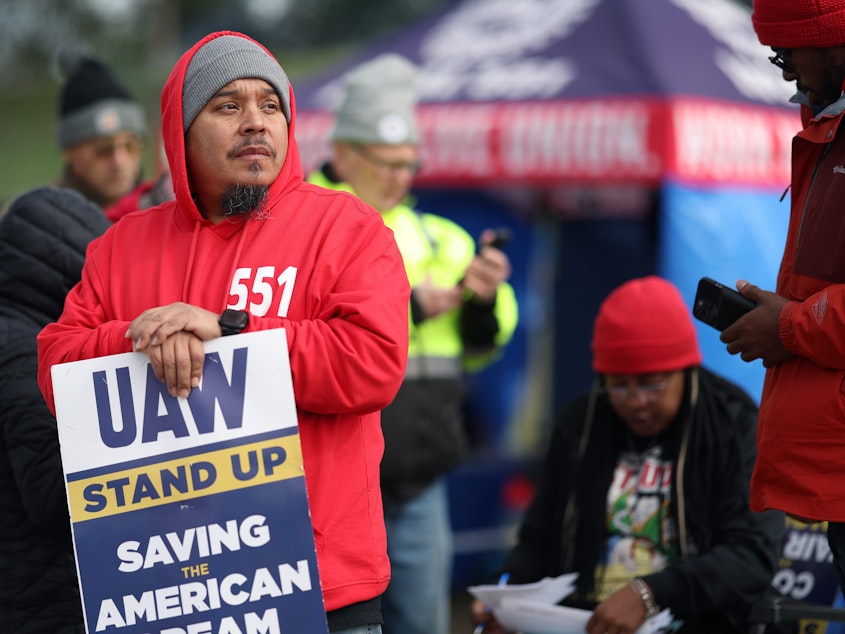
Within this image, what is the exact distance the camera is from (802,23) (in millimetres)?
2459

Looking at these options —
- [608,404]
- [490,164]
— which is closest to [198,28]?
Result: [490,164]

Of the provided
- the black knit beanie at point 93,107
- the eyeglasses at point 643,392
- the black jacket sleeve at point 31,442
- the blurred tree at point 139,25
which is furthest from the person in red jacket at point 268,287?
the blurred tree at point 139,25

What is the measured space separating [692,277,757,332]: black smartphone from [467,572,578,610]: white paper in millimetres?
810

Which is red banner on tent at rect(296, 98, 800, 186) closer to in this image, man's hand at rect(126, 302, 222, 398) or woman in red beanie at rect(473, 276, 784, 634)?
woman in red beanie at rect(473, 276, 784, 634)

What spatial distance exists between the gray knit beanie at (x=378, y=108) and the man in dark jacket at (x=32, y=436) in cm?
142

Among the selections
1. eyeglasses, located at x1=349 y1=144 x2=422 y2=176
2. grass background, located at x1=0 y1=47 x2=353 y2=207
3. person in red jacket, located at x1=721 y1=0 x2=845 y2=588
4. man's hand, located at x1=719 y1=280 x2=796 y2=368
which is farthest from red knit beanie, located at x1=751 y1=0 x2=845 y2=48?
grass background, located at x1=0 y1=47 x2=353 y2=207

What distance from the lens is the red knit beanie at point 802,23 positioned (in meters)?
2.43

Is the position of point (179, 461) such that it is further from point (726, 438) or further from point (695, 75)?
point (695, 75)

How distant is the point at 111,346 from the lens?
89.7 inches

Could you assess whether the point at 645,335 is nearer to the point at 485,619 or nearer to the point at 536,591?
the point at 536,591

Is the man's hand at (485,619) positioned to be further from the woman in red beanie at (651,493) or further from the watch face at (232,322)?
the watch face at (232,322)

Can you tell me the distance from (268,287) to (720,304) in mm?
955

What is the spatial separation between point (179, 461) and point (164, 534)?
13 cm

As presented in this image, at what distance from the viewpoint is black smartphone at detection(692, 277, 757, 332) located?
8.45 ft
